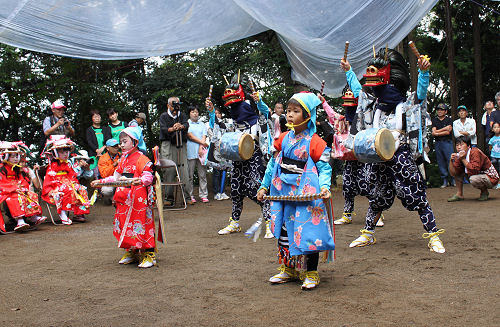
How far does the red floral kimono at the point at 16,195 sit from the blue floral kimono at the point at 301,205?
507 cm

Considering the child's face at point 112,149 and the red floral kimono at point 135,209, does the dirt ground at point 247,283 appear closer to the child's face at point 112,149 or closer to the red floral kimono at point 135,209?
the red floral kimono at point 135,209

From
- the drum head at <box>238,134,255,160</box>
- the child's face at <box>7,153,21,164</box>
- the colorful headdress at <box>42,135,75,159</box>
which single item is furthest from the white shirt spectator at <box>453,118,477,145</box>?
the child's face at <box>7,153,21,164</box>

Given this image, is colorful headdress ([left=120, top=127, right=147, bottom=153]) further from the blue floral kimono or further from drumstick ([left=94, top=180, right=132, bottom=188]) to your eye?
the blue floral kimono

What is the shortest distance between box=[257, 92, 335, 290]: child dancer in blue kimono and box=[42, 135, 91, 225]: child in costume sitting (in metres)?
5.17

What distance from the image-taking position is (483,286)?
A: 410 centimetres

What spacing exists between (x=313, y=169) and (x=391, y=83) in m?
1.88

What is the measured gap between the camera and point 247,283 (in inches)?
178

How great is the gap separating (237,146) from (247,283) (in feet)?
8.07

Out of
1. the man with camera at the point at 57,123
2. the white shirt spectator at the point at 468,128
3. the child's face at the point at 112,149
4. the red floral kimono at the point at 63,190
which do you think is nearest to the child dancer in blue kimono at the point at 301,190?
the red floral kimono at the point at 63,190

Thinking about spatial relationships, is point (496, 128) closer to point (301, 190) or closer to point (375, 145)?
point (375, 145)

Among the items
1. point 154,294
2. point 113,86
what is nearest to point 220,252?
point 154,294

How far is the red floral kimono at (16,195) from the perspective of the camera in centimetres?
802

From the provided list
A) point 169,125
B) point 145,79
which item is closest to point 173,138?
point 169,125

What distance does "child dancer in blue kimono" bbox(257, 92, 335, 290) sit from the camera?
4.25 meters
